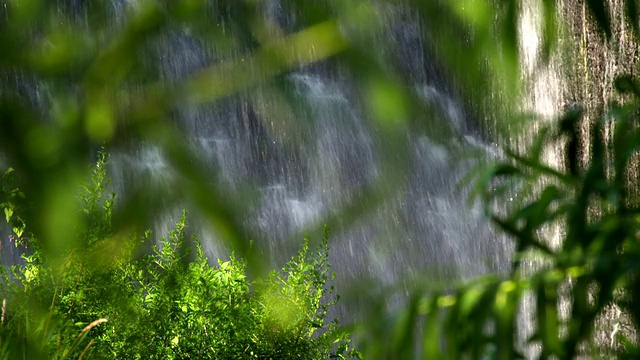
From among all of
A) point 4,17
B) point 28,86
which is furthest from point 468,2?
point 28,86

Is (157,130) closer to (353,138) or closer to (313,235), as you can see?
(313,235)

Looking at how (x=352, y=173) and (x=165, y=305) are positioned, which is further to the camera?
(x=352, y=173)

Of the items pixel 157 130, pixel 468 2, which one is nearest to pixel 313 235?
pixel 157 130

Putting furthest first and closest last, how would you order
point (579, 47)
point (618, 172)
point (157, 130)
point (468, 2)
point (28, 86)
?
1. point (28, 86)
2. point (579, 47)
3. point (157, 130)
4. point (468, 2)
5. point (618, 172)

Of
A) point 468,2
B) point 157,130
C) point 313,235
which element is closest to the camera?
point 468,2

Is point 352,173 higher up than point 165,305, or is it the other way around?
point 165,305

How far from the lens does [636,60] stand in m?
1.71

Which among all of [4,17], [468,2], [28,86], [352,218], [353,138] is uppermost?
[468,2]

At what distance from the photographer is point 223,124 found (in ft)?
9.87

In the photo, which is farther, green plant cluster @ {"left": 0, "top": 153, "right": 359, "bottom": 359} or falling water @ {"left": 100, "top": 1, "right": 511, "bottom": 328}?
falling water @ {"left": 100, "top": 1, "right": 511, "bottom": 328}

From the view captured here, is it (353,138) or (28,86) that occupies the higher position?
(28,86)

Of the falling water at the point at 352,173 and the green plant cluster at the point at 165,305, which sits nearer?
the green plant cluster at the point at 165,305

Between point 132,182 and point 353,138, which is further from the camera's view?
point 353,138

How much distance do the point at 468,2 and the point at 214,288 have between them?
2.06 feet
